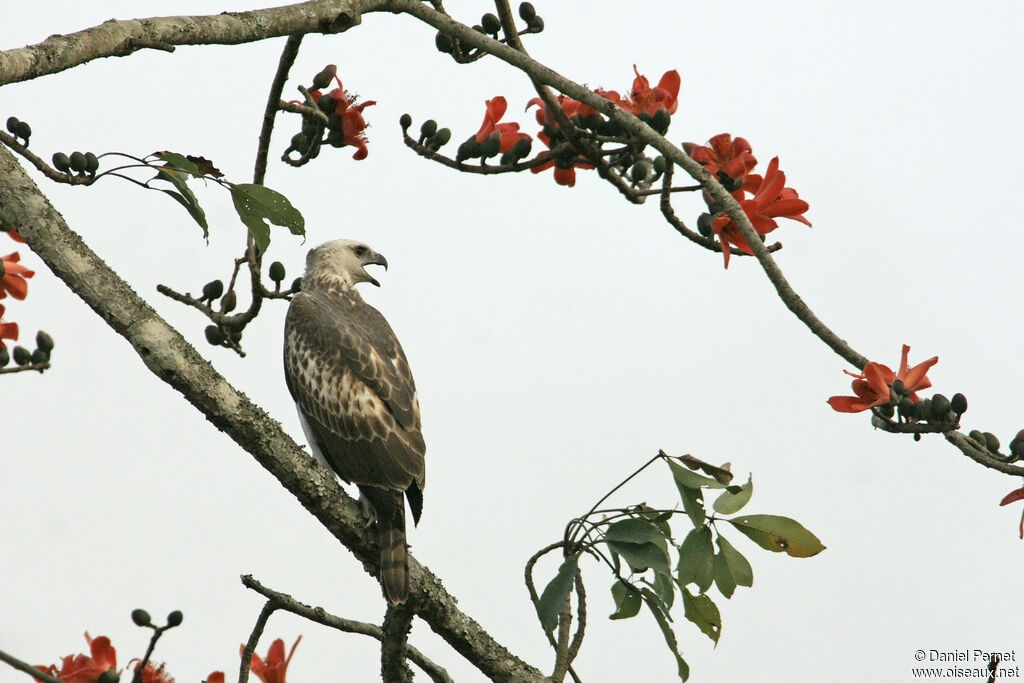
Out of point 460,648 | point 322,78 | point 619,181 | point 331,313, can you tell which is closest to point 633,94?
point 619,181

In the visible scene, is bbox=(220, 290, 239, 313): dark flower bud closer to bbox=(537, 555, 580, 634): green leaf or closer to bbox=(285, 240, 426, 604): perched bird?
bbox=(285, 240, 426, 604): perched bird

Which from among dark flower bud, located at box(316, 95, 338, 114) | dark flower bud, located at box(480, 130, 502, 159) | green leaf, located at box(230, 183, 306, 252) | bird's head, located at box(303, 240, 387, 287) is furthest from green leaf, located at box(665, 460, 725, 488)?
bird's head, located at box(303, 240, 387, 287)

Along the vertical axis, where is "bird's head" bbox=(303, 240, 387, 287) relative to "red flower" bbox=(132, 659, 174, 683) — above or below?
above

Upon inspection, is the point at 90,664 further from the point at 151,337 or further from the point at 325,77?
the point at 325,77

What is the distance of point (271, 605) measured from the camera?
12.3 ft

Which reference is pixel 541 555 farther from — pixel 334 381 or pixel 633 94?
pixel 334 381

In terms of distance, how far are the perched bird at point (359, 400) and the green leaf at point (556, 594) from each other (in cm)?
93

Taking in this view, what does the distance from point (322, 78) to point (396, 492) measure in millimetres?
1823

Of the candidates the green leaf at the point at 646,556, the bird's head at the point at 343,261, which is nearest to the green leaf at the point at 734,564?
the green leaf at the point at 646,556

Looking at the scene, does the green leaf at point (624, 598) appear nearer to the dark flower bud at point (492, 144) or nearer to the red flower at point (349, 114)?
the dark flower bud at point (492, 144)

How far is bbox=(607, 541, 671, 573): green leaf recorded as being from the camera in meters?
3.31

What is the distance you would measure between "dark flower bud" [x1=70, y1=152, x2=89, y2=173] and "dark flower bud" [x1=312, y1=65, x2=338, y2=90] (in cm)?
114

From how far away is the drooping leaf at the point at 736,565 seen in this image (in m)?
3.29

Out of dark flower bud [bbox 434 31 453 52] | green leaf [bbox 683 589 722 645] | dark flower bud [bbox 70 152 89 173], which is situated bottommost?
green leaf [bbox 683 589 722 645]
